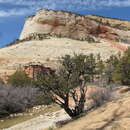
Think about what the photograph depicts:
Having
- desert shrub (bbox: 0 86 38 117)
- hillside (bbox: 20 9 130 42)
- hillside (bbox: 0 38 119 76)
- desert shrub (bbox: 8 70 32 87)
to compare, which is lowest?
desert shrub (bbox: 0 86 38 117)

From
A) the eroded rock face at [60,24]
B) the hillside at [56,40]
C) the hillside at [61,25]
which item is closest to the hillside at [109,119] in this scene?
the hillside at [56,40]

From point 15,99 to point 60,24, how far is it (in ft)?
146

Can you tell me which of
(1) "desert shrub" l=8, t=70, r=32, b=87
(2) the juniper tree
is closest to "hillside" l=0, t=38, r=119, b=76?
(1) "desert shrub" l=8, t=70, r=32, b=87

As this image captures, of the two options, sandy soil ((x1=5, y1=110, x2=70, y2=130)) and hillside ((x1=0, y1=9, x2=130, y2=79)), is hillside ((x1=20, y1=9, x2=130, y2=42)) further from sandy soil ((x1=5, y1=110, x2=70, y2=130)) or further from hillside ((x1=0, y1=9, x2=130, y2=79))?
sandy soil ((x1=5, y1=110, x2=70, y2=130))

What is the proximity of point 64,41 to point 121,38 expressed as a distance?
74.6 ft

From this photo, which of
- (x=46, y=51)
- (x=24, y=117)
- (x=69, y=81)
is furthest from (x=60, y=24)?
(x=69, y=81)

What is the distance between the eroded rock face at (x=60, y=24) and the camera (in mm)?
72938

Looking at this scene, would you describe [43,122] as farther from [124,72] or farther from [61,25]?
[61,25]

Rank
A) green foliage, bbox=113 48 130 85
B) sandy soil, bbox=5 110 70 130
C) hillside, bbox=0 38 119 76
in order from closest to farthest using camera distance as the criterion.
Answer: sandy soil, bbox=5 110 70 130
green foliage, bbox=113 48 130 85
hillside, bbox=0 38 119 76

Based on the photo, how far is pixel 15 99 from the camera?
30.5 metres

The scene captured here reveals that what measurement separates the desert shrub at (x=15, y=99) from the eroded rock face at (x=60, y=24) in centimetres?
3931

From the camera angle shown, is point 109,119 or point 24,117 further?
point 24,117

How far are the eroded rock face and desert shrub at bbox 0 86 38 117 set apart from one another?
39.3 meters

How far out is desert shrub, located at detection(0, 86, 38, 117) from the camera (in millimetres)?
29717
